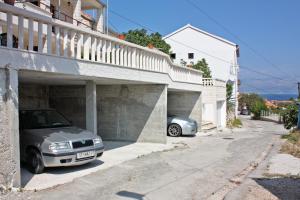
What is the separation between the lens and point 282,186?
675 cm

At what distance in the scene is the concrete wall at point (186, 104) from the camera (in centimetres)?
1956

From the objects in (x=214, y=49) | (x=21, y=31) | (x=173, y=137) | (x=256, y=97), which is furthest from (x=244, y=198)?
(x=256, y=97)

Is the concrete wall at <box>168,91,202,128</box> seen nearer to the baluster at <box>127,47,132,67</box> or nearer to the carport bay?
the carport bay

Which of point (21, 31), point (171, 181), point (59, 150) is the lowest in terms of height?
point (171, 181)

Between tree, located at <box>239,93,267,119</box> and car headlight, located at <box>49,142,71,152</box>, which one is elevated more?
tree, located at <box>239,93,267,119</box>

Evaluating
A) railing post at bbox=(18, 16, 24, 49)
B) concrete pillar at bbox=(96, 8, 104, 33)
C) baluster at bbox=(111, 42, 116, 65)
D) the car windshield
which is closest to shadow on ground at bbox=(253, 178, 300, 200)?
baluster at bbox=(111, 42, 116, 65)

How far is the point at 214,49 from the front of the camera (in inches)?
1508

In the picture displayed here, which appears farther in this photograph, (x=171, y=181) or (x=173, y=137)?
(x=173, y=137)

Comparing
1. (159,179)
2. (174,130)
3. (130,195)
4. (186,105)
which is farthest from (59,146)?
(186,105)

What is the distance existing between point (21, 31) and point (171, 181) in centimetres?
435

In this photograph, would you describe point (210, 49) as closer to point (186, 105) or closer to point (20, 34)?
point (186, 105)

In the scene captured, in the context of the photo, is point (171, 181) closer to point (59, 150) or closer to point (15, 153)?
point (59, 150)

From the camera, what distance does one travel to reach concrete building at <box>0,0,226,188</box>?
19.6 ft

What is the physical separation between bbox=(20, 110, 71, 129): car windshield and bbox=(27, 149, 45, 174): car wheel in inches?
32.7
